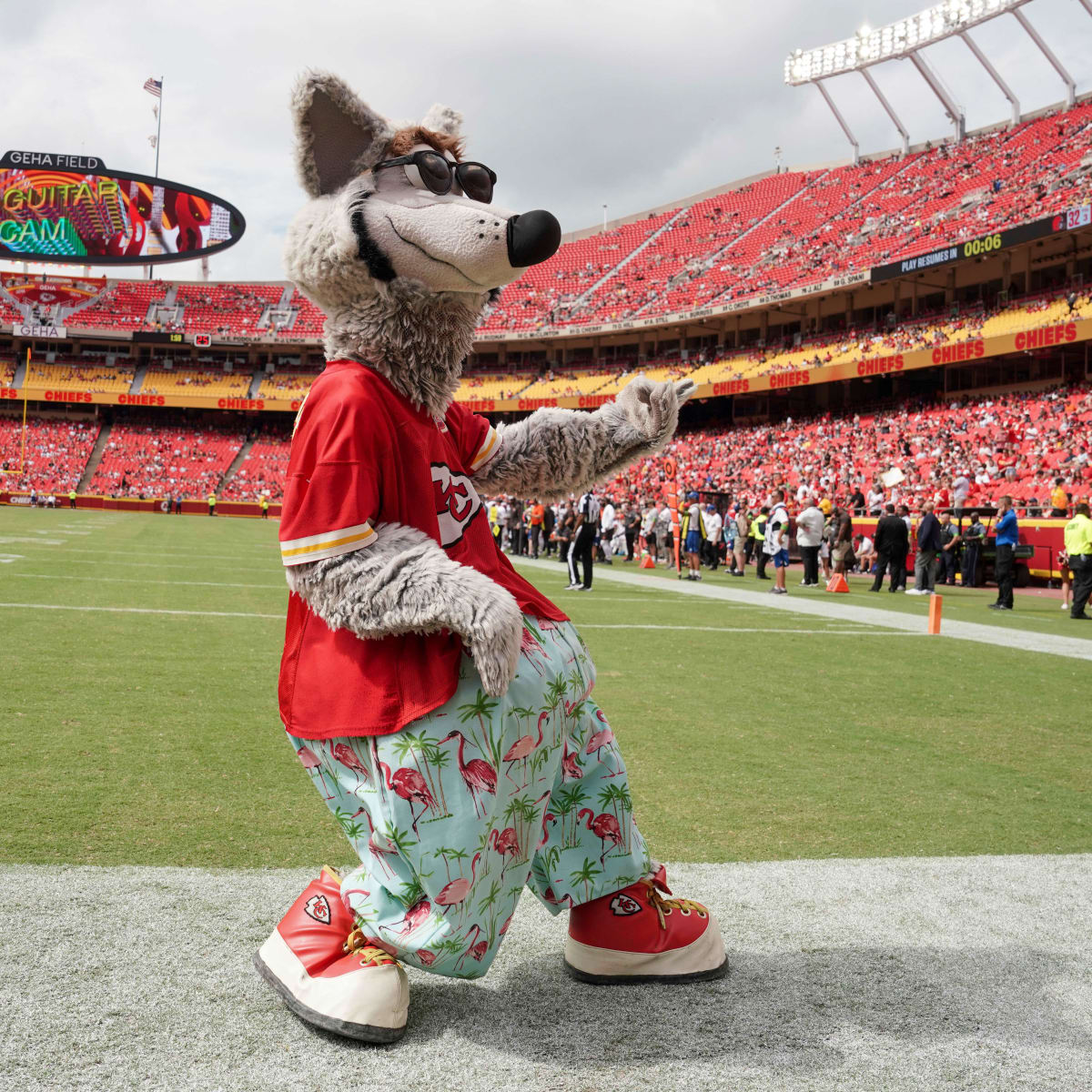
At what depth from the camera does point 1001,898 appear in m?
2.63

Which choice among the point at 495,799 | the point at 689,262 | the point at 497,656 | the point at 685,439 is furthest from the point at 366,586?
the point at 689,262

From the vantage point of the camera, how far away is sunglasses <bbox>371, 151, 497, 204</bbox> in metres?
2.10

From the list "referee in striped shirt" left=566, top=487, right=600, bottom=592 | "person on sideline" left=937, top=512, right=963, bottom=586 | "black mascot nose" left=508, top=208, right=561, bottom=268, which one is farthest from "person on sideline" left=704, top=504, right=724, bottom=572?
"black mascot nose" left=508, top=208, right=561, bottom=268

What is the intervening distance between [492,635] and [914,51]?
46.8m

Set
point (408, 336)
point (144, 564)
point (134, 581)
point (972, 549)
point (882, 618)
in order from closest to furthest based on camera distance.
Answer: point (408, 336), point (882, 618), point (134, 581), point (144, 564), point (972, 549)

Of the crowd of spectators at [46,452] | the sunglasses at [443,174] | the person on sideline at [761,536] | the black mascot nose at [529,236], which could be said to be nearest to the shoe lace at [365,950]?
the black mascot nose at [529,236]

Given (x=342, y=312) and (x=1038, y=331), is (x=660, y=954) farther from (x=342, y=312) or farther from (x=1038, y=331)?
(x=1038, y=331)

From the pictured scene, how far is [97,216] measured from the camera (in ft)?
160

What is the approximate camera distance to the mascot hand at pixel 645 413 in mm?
2471

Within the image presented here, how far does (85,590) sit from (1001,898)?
9334 millimetres

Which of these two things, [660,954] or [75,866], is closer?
[660,954]

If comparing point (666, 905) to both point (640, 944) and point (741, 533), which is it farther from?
point (741, 533)

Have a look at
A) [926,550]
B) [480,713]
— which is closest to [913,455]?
[926,550]

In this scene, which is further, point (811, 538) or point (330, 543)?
point (811, 538)
